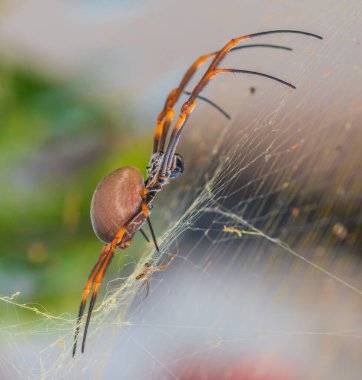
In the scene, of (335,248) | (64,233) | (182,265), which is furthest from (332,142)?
(64,233)

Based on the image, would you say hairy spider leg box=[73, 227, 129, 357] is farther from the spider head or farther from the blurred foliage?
the blurred foliage

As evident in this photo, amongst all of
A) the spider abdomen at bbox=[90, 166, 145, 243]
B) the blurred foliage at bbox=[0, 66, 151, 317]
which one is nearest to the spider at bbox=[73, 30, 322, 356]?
the spider abdomen at bbox=[90, 166, 145, 243]

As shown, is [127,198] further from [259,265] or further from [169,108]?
[259,265]

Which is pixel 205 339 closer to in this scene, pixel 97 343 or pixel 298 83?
pixel 97 343

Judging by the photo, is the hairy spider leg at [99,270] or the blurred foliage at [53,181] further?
the blurred foliage at [53,181]

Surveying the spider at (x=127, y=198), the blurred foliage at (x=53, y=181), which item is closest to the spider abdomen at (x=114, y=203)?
the spider at (x=127, y=198)

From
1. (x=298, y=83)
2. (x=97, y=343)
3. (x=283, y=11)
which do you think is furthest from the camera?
(x=283, y=11)

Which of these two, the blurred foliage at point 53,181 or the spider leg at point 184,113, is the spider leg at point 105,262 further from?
the blurred foliage at point 53,181
